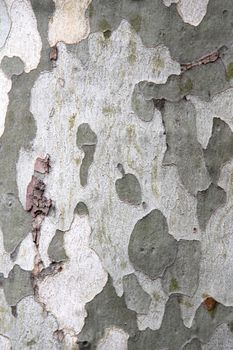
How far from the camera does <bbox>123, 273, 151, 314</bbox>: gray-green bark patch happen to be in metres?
1.60

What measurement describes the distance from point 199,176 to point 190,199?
50 millimetres

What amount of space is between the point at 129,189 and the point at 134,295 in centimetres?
22

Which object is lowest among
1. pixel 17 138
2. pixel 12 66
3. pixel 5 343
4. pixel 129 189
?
pixel 5 343

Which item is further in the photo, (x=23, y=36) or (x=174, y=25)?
(x=23, y=36)

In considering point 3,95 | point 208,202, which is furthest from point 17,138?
point 208,202

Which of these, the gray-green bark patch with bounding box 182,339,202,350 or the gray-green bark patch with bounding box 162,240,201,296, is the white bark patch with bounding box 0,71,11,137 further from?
the gray-green bark patch with bounding box 182,339,202,350

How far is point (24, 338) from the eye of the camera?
168 cm

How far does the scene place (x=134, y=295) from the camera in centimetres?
160

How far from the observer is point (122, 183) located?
161cm

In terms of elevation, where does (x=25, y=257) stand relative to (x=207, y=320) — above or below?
above

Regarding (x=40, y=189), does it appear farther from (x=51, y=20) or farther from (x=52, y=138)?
(x=51, y=20)

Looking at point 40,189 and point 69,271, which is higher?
point 40,189

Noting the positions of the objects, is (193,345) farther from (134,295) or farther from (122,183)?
(122,183)

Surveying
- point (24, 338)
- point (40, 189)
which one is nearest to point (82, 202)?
point (40, 189)
